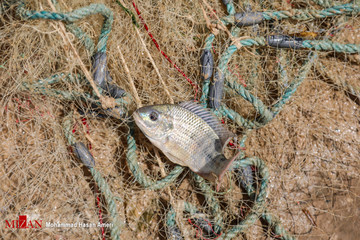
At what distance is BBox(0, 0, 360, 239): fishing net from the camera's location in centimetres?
278

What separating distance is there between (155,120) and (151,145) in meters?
0.46

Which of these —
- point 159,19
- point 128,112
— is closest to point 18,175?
point 128,112

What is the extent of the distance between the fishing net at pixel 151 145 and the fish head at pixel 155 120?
0.76ft

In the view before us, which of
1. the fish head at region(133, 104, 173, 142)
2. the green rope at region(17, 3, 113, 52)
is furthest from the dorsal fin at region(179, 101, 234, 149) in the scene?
the green rope at region(17, 3, 113, 52)

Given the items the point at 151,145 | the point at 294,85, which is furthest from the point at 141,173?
the point at 294,85

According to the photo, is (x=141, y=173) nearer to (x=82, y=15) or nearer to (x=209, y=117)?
(x=209, y=117)

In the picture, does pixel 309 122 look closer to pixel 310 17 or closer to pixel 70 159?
pixel 310 17

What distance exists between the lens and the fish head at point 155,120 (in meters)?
2.55

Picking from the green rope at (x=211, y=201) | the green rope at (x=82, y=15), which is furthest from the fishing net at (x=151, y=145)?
the green rope at (x=82, y=15)

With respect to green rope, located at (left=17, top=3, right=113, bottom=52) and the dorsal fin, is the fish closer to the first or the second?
the dorsal fin

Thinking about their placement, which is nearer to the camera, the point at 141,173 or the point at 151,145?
the point at 141,173

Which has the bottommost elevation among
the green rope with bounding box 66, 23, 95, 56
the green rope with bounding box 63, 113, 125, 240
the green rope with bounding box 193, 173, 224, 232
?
the green rope with bounding box 193, 173, 224, 232

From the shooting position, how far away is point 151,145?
9.63 feet

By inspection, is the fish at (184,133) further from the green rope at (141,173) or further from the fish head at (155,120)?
the green rope at (141,173)
